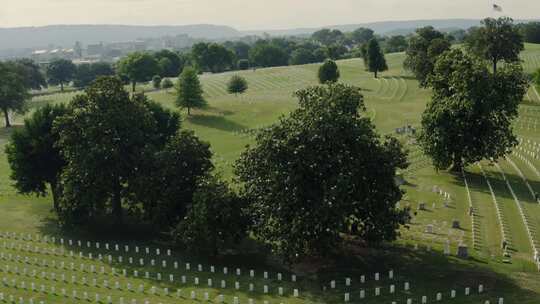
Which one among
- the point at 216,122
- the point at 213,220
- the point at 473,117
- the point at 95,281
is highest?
the point at 473,117

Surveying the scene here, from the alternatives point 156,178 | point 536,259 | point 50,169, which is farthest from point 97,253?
point 536,259

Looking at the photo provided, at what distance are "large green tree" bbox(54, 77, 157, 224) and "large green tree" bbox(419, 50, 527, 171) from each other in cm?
2656

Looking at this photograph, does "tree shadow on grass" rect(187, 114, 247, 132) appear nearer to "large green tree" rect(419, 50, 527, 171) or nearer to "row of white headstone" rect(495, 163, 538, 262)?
"large green tree" rect(419, 50, 527, 171)

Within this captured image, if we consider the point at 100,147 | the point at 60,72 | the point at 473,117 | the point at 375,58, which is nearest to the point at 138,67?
the point at 375,58

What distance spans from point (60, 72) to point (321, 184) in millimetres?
140141

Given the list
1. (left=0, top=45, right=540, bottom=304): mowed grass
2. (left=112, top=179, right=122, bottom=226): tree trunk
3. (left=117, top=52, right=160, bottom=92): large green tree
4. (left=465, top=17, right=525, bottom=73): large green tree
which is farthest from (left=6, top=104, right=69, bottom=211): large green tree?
(left=465, top=17, right=525, bottom=73): large green tree

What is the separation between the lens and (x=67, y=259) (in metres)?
37.6

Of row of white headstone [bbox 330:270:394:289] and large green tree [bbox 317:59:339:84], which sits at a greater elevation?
large green tree [bbox 317:59:339:84]

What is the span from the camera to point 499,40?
88.2m

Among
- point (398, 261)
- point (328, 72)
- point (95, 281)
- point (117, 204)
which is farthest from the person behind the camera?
point (328, 72)

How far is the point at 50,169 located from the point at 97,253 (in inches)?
473

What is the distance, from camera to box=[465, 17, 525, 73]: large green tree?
88.1m

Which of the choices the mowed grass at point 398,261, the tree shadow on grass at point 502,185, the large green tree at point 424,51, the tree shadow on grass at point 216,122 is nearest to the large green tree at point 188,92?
the tree shadow on grass at point 216,122

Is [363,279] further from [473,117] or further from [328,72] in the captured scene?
[328,72]
